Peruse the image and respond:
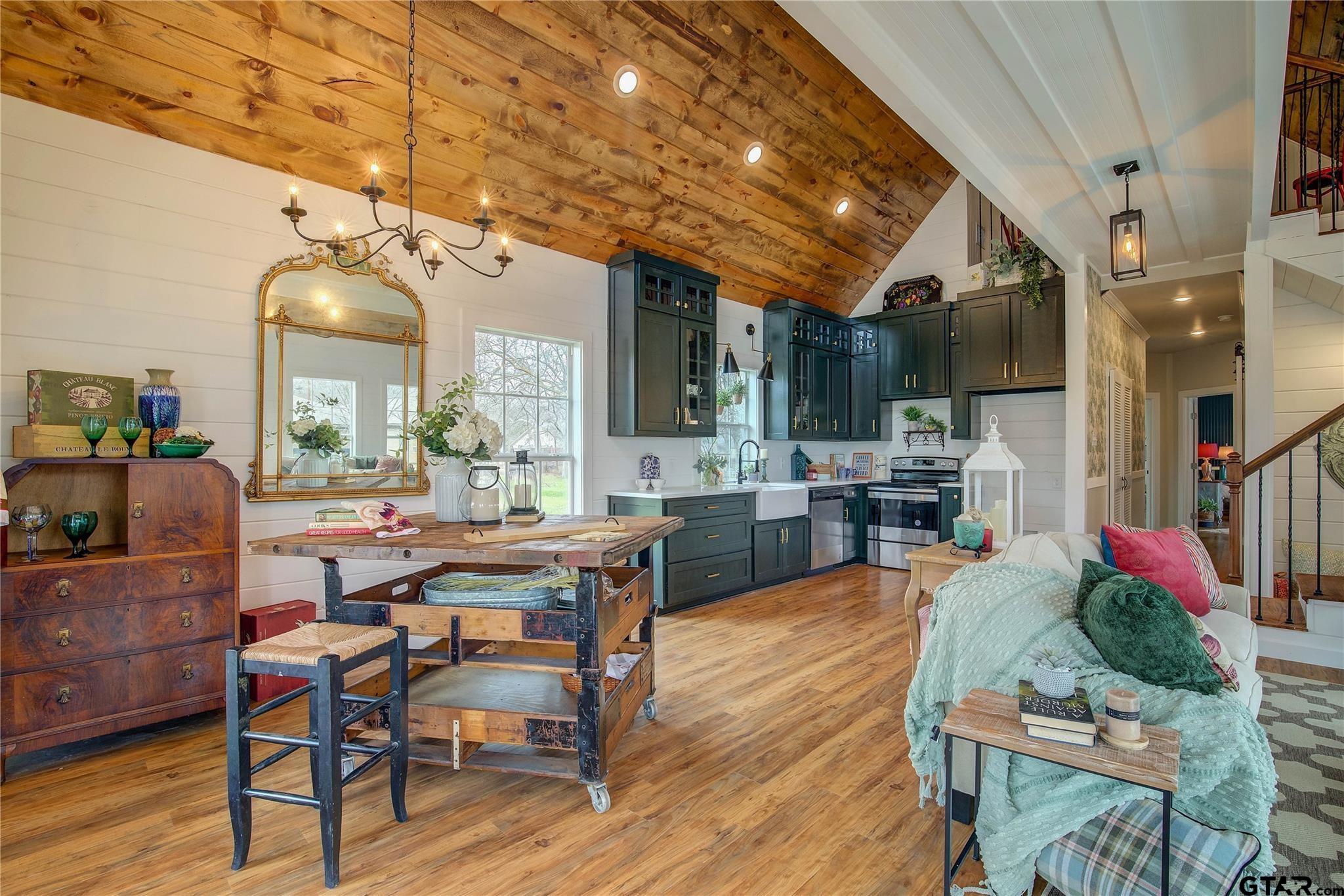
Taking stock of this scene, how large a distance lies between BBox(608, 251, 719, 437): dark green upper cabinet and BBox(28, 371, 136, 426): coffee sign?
295cm

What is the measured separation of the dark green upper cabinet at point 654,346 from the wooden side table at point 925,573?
2.54m

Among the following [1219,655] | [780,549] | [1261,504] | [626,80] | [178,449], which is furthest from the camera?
[780,549]

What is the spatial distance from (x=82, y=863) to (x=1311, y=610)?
19.6ft

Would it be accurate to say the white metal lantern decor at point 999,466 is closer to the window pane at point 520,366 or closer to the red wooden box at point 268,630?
the window pane at point 520,366

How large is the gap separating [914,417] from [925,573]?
4.39 m

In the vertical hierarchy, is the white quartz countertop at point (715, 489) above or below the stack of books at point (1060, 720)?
above

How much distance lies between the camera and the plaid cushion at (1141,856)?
1.46m

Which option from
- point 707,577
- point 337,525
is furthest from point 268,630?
point 707,577

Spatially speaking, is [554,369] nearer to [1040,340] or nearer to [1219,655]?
[1219,655]

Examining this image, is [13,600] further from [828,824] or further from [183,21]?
[828,824]

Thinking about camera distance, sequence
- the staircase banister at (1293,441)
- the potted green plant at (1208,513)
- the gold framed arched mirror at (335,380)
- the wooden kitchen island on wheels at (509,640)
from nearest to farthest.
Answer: the wooden kitchen island on wheels at (509,640) < the gold framed arched mirror at (335,380) < the staircase banister at (1293,441) < the potted green plant at (1208,513)

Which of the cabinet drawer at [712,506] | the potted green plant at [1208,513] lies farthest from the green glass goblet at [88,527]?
the potted green plant at [1208,513]

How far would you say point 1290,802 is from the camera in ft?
7.11

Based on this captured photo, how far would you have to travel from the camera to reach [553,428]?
15.6 feet
